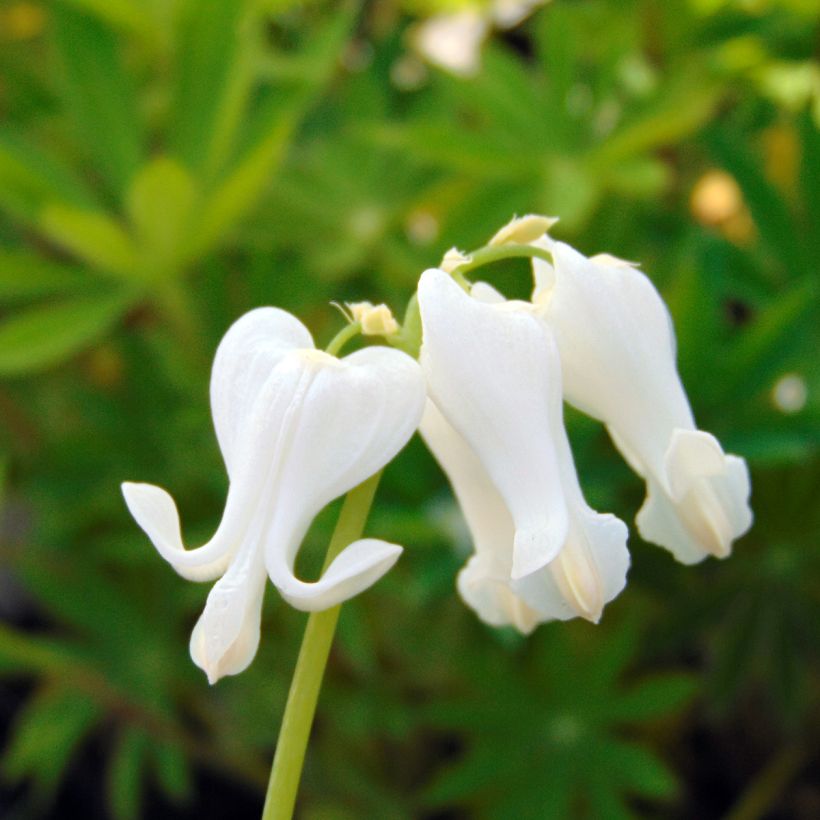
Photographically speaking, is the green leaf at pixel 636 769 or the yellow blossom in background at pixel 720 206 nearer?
the green leaf at pixel 636 769

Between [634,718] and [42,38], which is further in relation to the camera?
[42,38]

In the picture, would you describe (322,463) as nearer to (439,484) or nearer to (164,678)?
(439,484)

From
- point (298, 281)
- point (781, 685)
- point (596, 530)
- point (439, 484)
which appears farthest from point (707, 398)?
point (596, 530)

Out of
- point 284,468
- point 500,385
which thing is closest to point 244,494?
point 284,468

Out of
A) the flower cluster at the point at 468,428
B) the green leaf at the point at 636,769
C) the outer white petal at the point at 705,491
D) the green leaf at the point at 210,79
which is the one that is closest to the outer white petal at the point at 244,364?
the flower cluster at the point at 468,428

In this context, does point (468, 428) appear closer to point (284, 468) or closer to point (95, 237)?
point (284, 468)

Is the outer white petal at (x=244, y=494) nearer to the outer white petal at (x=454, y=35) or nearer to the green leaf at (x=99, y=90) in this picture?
the green leaf at (x=99, y=90)

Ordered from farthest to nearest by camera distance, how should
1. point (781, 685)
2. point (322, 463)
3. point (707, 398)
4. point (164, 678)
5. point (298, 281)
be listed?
point (164, 678), point (298, 281), point (781, 685), point (707, 398), point (322, 463)
